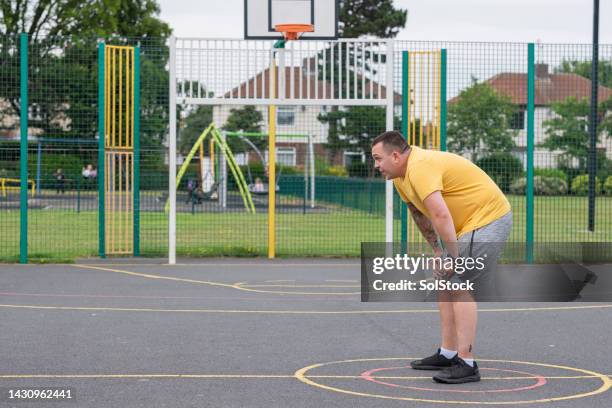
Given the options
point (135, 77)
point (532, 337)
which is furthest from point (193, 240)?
point (532, 337)

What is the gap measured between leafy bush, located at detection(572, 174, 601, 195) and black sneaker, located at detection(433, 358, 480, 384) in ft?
34.3

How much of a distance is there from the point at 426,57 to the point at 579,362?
354 inches

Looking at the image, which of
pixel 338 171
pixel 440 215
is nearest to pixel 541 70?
pixel 338 171

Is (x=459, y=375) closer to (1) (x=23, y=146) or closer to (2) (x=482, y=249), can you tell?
(2) (x=482, y=249)

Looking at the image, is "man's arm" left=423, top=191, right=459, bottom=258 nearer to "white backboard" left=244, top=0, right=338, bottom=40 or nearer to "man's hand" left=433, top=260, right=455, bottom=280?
"man's hand" left=433, top=260, right=455, bottom=280

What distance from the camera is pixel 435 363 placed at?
764 cm

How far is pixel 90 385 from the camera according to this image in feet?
23.1

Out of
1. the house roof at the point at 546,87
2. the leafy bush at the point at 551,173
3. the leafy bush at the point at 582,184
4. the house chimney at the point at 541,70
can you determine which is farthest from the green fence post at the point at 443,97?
the leafy bush at the point at 582,184

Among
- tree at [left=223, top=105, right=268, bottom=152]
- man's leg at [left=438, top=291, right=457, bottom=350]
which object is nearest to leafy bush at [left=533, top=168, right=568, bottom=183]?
man's leg at [left=438, top=291, right=457, bottom=350]

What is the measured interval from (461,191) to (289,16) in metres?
8.81

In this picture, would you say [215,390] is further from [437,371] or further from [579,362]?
[579,362]

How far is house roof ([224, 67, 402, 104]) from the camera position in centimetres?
1566

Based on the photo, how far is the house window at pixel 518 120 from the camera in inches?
648

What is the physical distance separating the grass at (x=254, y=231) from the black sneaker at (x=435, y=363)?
31.1ft
